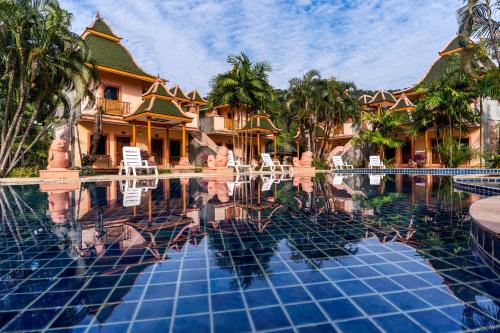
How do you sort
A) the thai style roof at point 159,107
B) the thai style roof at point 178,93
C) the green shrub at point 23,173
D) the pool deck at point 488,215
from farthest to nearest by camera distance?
the thai style roof at point 178,93
the thai style roof at point 159,107
the green shrub at point 23,173
the pool deck at point 488,215

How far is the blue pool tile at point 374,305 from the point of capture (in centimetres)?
190

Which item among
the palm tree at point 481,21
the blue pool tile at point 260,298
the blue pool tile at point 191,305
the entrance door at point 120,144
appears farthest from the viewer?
the entrance door at point 120,144

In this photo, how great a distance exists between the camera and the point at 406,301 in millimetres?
2021

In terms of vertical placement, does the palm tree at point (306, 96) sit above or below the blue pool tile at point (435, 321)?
above

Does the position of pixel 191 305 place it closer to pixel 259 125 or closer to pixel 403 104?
pixel 259 125

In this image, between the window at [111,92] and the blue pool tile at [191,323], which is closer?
the blue pool tile at [191,323]

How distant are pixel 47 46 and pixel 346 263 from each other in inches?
606

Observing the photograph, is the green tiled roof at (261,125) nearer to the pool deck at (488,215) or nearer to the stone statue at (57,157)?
the stone statue at (57,157)

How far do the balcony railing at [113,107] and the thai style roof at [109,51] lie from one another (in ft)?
6.13

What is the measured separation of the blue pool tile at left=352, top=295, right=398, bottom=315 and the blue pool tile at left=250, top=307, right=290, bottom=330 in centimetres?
49

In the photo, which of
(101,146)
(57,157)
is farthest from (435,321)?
(101,146)

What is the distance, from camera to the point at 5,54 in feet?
42.7

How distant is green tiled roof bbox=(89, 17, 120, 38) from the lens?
21.8 m

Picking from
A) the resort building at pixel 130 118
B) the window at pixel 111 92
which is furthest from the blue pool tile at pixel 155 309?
the window at pixel 111 92
